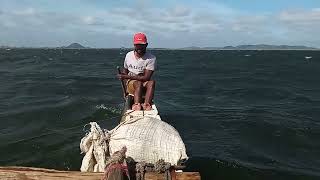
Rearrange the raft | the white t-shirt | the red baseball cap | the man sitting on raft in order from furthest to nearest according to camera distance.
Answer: the white t-shirt < the man sitting on raft < the red baseball cap < the raft

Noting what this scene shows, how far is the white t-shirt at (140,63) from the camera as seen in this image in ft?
36.9

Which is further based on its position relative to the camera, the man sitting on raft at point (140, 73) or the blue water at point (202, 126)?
the blue water at point (202, 126)

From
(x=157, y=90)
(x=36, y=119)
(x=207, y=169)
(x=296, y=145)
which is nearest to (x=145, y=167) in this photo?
(x=207, y=169)

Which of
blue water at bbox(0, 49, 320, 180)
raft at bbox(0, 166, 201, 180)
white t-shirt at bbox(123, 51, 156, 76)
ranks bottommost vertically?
blue water at bbox(0, 49, 320, 180)

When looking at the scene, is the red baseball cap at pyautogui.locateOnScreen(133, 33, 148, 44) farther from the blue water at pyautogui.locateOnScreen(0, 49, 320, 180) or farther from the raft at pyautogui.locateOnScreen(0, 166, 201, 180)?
the raft at pyautogui.locateOnScreen(0, 166, 201, 180)

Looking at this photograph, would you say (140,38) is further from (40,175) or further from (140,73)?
(40,175)

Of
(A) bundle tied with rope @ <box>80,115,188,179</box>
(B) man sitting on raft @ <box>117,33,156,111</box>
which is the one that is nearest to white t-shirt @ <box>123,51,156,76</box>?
(B) man sitting on raft @ <box>117,33,156,111</box>

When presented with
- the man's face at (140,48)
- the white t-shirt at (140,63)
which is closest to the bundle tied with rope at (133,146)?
the man's face at (140,48)

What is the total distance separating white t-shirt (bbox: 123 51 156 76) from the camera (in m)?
11.3

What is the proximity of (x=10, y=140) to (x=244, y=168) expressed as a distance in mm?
6918

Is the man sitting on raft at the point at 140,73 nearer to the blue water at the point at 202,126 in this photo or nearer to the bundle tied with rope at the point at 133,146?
the blue water at the point at 202,126

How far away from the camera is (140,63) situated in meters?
11.3

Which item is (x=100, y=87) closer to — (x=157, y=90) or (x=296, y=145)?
(x=157, y=90)

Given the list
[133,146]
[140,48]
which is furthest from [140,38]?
[133,146]
